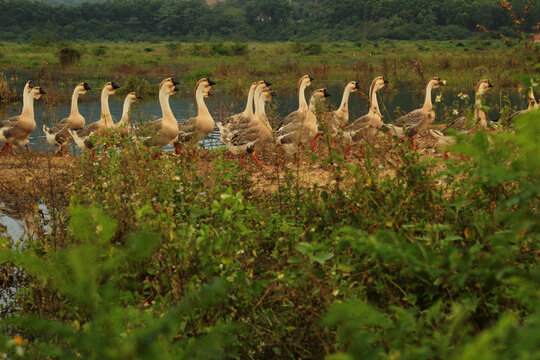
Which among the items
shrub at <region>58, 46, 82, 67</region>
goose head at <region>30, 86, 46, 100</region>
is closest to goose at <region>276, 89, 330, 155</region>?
goose head at <region>30, 86, 46, 100</region>

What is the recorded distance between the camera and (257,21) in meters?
97.7

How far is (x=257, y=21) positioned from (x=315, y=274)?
98.4 metres

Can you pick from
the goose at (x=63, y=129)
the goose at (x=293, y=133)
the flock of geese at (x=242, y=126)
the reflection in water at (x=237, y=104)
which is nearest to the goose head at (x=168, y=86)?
the flock of geese at (x=242, y=126)

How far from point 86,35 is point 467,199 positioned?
3445 inches

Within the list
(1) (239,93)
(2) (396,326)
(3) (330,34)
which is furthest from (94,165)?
(3) (330,34)

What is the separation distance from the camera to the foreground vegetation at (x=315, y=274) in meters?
1.97

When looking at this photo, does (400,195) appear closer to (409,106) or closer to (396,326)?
(396,326)

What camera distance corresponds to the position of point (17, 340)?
8.36ft

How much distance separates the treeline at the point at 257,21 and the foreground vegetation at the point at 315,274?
72.1 meters

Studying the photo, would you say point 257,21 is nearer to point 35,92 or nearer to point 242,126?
point 35,92

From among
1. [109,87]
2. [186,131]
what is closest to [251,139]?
[186,131]

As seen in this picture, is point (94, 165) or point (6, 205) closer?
point (94, 165)

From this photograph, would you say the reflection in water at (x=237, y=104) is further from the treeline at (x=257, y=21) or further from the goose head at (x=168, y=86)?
the treeline at (x=257, y=21)

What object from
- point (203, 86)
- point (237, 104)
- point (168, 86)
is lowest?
point (237, 104)
